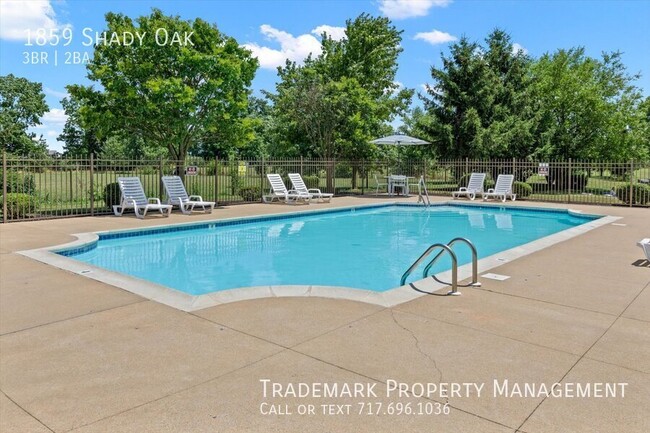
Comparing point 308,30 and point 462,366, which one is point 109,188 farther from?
point 308,30

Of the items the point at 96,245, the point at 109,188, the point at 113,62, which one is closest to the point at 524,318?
the point at 96,245

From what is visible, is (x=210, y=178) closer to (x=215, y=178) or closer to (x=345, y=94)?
(x=215, y=178)

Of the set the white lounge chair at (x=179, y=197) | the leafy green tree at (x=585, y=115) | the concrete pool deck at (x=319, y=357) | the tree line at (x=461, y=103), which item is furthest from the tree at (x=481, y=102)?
the concrete pool deck at (x=319, y=357)

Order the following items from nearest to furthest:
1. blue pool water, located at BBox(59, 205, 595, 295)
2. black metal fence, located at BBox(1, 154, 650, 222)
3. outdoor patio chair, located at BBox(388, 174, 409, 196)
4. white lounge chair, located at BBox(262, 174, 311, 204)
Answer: blue pool water, located at BBox(59, 205, 595, 295)
black metal fence, located at BBox(1, 154, 650, 222)
white lounge chair, located at BBox(262, 174, 311, 204)
outdoor patio chair, located at BBox(388, 174, 409, 196)

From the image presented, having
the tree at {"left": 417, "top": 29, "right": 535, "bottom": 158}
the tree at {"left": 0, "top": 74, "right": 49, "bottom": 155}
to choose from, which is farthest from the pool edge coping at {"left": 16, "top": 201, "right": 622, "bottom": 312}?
the tree at {"left": 0, "top": 74, "right": 49, "bottom": 155}

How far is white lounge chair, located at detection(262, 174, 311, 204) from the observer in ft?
58.5

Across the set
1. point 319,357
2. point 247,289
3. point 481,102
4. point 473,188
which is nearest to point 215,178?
point 473,188

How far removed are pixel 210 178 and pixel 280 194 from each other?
263cm

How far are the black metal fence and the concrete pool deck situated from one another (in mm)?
7961

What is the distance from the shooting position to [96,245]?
9.38 metres

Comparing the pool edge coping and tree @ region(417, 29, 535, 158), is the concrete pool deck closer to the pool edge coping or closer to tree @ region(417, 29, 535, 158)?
the pool edge coping

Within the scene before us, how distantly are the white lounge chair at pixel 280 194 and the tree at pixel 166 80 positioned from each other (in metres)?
2.75

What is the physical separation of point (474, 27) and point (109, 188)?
2123 centimetres

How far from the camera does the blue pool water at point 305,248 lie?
7.49 metres
